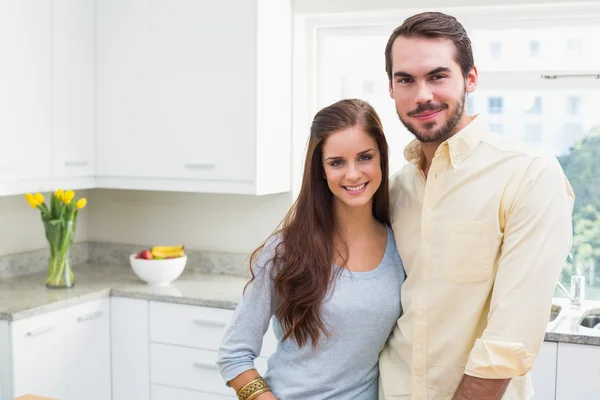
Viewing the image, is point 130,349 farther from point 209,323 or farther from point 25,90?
point 25,90

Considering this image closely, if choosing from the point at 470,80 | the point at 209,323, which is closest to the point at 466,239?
the point at 470,80

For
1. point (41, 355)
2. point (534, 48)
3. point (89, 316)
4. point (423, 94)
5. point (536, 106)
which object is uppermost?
point (534, 48)

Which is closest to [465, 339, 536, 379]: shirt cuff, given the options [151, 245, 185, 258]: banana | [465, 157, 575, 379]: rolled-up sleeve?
[465, 157, 575, 379]: rolled-up sleeve

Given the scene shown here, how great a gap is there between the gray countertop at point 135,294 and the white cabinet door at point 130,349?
0.06 meters

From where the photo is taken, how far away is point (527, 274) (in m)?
1.54

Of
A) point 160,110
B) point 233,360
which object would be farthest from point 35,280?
point 233,360

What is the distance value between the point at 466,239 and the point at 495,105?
1.67 m

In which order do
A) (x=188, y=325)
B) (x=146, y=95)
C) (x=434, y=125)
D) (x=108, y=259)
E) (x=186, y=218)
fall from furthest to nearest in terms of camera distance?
(x=108, y=259) < (x=186, y=218) < (x=146, y=95) < (x=188, y=325) < (x=434, y=125)

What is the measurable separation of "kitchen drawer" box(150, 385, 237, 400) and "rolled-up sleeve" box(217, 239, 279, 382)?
1205 millimetres

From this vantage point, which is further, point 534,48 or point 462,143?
point 534,48

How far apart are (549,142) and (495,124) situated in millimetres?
227

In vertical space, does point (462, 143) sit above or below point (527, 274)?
above

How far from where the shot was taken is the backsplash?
344cm

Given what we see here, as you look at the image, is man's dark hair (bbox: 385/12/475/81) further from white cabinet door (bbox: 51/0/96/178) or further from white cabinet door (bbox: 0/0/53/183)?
white cabinet door (bbox: 51/0/96/178)
